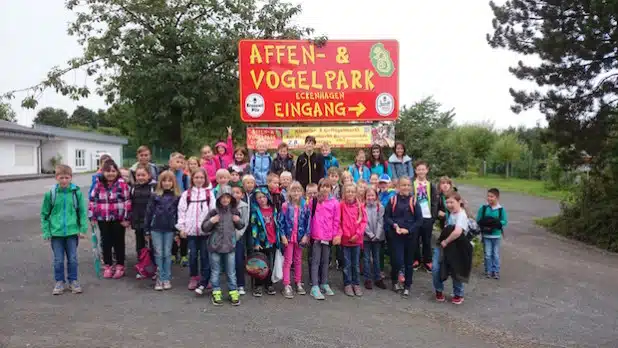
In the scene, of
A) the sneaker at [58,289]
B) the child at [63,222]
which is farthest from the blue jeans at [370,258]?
the sneaker at [58,289]

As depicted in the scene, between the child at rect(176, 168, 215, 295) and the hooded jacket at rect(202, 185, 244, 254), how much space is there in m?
0.19

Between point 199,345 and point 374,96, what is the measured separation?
6431 millimetres

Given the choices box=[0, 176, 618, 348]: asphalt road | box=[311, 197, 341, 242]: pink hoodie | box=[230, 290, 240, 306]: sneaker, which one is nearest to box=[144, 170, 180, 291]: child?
box=[0, 176, 618, 348]: asphalt road

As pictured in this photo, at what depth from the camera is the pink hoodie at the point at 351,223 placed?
6.24 m

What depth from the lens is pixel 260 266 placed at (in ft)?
19.7

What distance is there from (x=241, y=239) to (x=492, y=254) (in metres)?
4.20

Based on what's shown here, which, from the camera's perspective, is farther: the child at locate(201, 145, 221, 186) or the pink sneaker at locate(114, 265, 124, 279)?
the child at locate(201, 145, 221, 186)

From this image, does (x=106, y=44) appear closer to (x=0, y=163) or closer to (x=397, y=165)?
(x=397, y=165)

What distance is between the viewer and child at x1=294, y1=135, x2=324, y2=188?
794cm

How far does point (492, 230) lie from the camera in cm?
753

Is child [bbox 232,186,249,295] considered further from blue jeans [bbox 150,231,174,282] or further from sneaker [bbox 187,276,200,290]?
blue jeans [bbox 150,231,174,282]

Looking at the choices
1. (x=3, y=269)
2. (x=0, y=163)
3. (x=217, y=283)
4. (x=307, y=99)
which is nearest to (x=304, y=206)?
(x=217, y=283)

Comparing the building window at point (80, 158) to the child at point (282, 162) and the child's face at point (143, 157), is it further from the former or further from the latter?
the child's face at point (143, 157)

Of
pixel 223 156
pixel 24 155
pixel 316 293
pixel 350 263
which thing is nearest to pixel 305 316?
pixel 316 293
